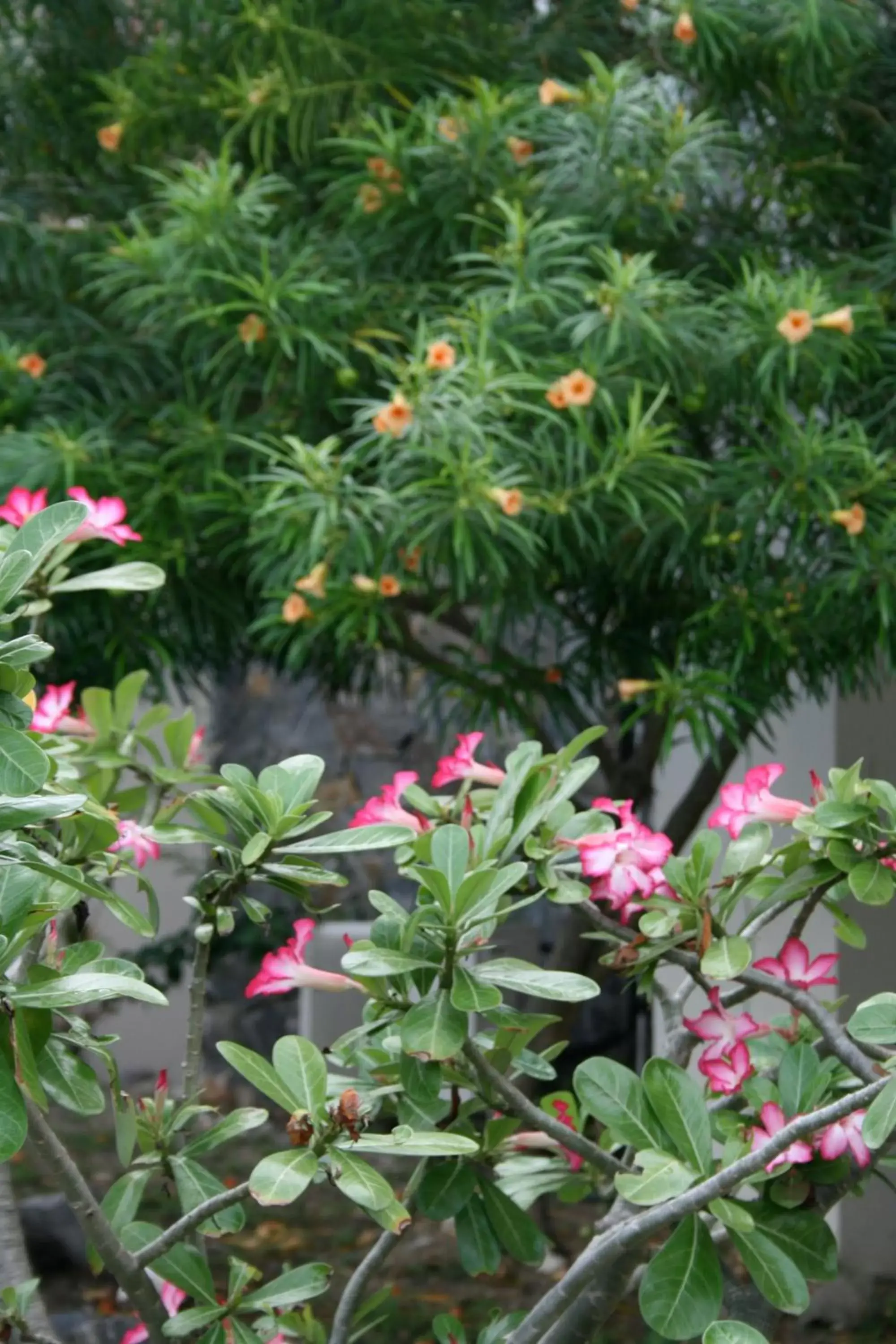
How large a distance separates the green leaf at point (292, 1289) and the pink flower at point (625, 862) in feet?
1.31

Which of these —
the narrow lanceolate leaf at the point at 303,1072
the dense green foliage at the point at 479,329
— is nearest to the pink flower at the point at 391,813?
the narrow lanceolate leaf at the point at 303,1072

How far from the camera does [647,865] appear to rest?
1281 mm

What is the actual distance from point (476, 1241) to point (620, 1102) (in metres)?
0.25

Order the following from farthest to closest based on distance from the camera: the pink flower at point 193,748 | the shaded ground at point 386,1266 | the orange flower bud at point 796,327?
the shaded ground at point 386,1266 < the orange flower bud at point 796,327 < the pink flower at point 193,748

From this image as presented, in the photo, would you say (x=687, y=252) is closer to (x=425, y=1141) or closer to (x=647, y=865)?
(x=647, y=865)

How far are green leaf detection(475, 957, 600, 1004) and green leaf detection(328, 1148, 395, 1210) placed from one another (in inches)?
6.6

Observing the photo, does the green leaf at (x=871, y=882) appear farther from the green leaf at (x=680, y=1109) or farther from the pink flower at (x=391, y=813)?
the pink flower at (x=391, y=813)

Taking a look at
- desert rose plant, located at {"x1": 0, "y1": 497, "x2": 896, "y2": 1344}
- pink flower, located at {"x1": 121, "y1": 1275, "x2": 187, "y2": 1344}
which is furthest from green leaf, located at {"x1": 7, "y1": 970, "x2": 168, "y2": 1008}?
pink flower, located at {"x1": 121, "y1": 1275, "x2": 187, "y2": 1344}

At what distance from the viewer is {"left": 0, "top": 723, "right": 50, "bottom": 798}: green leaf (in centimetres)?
87

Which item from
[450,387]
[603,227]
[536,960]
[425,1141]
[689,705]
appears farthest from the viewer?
[536,960]

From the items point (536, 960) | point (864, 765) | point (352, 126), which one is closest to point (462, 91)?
point (352, 126)

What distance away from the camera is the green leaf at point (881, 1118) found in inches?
39.1

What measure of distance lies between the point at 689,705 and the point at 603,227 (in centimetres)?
87

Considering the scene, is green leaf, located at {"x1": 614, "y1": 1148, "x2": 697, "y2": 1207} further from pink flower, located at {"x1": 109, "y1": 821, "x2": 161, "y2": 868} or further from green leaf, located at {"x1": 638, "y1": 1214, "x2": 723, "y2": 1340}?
pink flower, located at {"x1": 109, "y1": 821, "x2": 161, "y2": 868}
